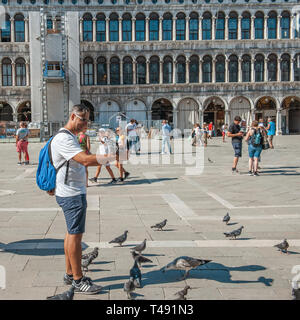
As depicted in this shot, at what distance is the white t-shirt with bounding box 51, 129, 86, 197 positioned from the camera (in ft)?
12.7

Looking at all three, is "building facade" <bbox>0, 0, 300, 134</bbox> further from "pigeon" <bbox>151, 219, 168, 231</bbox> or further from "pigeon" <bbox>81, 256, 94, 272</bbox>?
"pigeon" <bbox>81, 256, 94, 272</bbox>

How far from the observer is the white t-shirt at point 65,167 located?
3864 mm

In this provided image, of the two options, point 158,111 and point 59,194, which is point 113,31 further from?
point 59,194

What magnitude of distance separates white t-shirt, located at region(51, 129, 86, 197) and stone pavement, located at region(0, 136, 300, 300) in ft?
3.10

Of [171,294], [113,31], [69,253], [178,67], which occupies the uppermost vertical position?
[113,31]

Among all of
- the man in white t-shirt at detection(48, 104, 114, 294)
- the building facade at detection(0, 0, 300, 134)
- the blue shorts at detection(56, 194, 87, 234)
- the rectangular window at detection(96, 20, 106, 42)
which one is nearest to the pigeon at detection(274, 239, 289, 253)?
the man in white t-shirt at detection(48, 104, 114, 294)

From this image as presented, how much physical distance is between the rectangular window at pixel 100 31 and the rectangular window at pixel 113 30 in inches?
21.4

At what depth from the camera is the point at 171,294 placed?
3.99 m

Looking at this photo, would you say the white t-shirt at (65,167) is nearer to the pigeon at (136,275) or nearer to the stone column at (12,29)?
the pigeon at (136,275)

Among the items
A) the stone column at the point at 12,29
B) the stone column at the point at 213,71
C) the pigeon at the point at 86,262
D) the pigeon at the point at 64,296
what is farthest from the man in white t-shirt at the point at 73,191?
the stone column at the point at 12,29

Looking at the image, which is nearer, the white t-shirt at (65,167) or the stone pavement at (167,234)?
the white t-shirt at (65,167)

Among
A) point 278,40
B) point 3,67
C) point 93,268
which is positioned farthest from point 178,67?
point 93,268

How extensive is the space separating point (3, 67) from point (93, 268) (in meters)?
38.1
